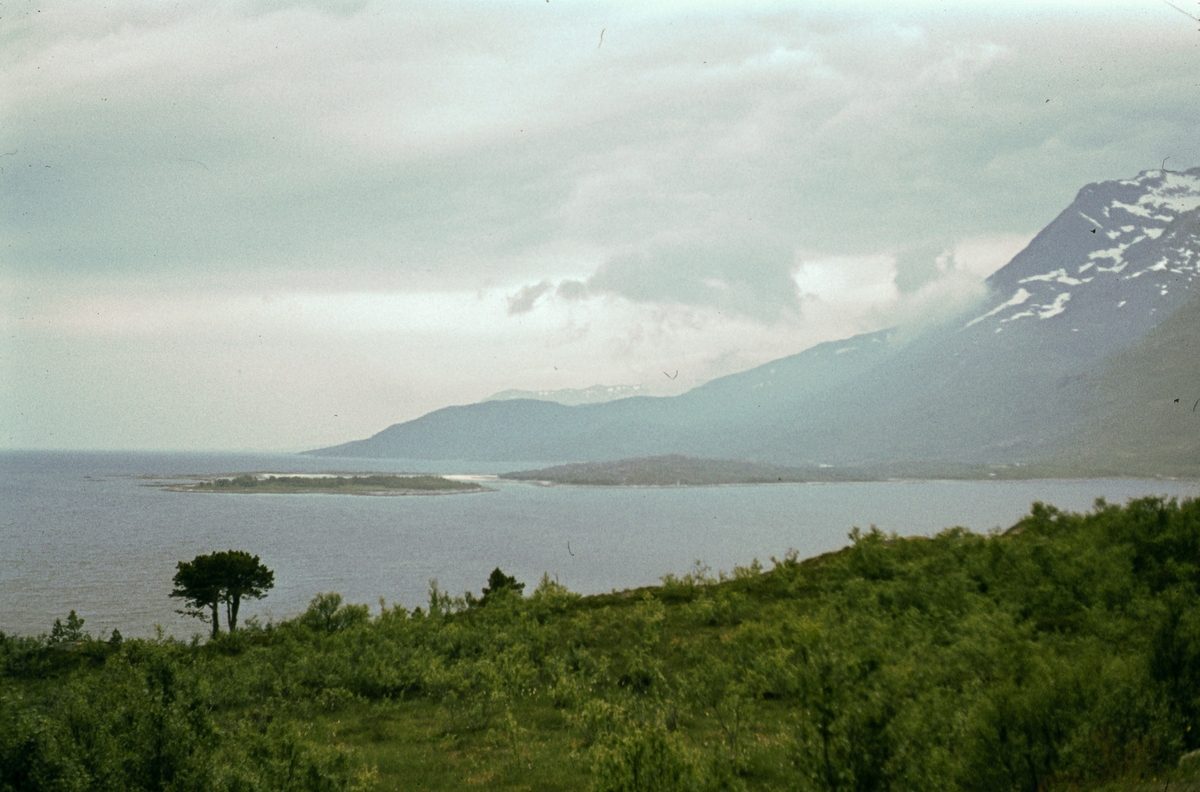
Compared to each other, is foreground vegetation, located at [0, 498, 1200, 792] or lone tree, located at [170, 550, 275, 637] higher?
foreground vegetation, located at [0, 498, 1200, 792]

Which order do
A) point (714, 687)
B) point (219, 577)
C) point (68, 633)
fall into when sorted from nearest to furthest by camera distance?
point (714, 687) → point (68, 633) → point (219, 577)

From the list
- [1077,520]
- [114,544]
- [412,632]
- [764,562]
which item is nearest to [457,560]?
[764,562]

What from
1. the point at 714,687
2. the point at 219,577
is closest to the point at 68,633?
the point at 219,577

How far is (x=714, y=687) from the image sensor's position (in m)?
30.7

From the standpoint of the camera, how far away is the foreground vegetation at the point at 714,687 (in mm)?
14453

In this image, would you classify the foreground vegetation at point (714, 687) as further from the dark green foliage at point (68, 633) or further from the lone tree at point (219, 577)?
the lone tree at point (219, 577)

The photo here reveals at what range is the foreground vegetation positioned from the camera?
1445 cm

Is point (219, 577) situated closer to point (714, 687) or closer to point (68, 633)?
point (68, 633)

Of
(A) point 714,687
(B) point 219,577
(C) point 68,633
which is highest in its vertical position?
(A) point 714,687


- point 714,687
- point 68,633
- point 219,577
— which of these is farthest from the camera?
point 219,577

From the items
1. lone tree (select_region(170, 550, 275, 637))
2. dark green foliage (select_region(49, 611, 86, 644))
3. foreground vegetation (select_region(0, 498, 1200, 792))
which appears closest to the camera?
foreground vegetation (select_region(0, 498, 1200, 792))

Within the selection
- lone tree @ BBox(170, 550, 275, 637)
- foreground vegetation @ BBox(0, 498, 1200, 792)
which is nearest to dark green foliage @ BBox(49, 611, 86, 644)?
foreground vegetation @ BBox(0, 498, 1200, 792)

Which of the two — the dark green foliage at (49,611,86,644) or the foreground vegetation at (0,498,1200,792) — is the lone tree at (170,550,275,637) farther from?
the foreground vegetation at (0,498,1200,792)

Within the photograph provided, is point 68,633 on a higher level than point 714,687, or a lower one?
lower
